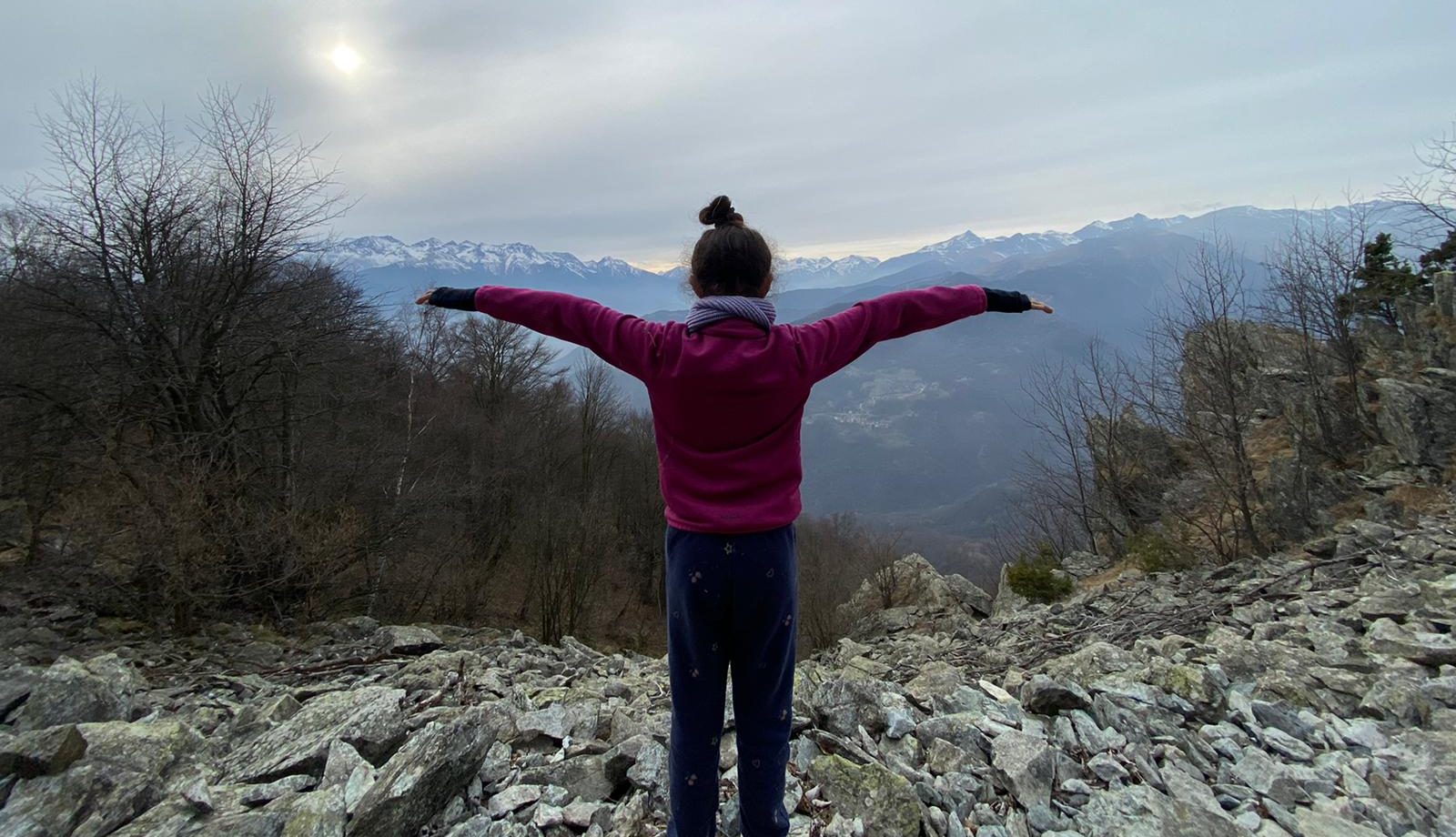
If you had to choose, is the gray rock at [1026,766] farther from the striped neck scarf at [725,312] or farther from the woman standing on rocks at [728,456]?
the striped neck scarf at [725,312]

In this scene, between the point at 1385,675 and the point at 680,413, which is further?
the point at 1385,675

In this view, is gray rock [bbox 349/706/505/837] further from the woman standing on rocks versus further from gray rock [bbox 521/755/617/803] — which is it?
the woman standing on rocks

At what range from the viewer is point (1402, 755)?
2.99 meters

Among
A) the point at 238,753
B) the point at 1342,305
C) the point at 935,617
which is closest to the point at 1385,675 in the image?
the point at 238,753

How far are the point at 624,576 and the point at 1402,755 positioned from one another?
21272 millimetres

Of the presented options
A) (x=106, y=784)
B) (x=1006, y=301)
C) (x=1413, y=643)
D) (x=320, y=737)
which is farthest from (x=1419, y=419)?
(x=106, y=784)

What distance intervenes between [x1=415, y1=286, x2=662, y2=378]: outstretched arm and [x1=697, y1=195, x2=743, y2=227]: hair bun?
42 centimetres

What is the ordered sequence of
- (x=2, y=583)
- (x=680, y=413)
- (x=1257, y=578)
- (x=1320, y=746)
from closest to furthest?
(x=680, y=413) < (x=1320, y=746) < (x=1257, y=578) < (x=2, y=583)

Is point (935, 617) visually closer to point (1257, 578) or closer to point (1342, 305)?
point (1257, 578)

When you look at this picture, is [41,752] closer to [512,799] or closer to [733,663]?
[512,799]

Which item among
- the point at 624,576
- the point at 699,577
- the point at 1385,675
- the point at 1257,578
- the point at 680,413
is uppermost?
the point at 680,413

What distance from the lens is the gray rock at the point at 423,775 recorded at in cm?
239

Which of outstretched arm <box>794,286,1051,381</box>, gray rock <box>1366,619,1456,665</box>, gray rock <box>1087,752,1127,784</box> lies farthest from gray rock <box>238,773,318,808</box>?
gray rock <box>1366,619,1456,665</box>

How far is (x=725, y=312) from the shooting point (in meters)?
1.79
